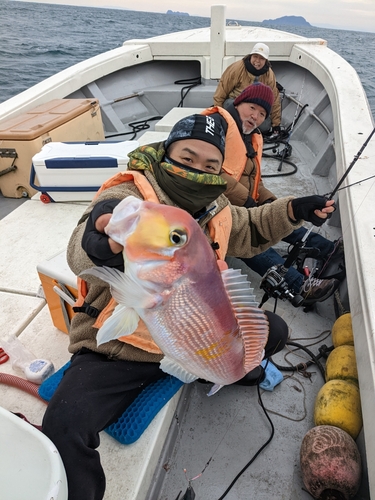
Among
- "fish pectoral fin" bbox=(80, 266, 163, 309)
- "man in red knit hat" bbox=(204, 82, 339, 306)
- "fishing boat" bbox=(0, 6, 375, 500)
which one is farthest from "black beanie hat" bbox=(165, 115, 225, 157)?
"man in red knit hat" bbox=(204, 82, 339, 306)

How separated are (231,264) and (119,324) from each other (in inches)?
90.1

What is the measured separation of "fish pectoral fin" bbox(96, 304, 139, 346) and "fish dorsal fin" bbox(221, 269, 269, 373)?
354mm

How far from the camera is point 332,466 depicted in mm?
1648

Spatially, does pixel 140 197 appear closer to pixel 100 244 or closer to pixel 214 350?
pixel 100 244

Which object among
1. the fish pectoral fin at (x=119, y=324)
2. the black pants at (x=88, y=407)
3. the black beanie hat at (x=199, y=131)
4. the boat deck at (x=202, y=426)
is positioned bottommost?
the boat deck at (x=202, y=426)

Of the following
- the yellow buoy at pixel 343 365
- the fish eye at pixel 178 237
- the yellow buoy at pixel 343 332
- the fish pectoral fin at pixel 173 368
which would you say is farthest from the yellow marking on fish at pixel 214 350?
the yellow buoy at pixel 343 332

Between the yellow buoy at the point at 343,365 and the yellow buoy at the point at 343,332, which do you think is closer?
the yellow buoy at the point at 343,365

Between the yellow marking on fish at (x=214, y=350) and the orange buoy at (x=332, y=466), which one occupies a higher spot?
the yellow marking on fish at (x=214, y=350)

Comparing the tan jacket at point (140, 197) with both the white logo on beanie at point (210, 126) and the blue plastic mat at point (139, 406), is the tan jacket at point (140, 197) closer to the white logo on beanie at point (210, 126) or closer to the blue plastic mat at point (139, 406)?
the blue plastic mat at point (139, 406)

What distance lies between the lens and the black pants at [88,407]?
1365 millimetres

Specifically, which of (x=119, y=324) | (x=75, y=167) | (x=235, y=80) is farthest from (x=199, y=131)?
(x=235, y=80)

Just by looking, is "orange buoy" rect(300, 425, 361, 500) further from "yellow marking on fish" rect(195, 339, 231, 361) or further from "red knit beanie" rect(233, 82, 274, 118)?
"red knit beanie" rect(233, 82, 274, 118)

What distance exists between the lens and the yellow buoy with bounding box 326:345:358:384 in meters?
2.02

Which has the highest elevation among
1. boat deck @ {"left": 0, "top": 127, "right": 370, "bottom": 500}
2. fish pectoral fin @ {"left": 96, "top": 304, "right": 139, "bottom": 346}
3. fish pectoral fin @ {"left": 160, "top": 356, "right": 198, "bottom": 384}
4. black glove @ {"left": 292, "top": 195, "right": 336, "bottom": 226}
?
black glove @ {"left": 292, "top": 195, "right": 336, "bottom": 226}
